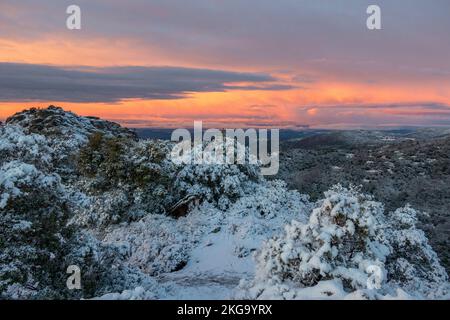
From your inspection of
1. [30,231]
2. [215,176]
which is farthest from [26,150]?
[215,176]

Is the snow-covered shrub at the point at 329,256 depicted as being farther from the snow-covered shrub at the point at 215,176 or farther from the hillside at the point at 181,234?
the snow-covered shrub at the point at 215,176

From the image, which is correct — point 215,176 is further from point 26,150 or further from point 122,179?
point 26,150

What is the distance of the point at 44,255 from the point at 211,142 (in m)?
16.8

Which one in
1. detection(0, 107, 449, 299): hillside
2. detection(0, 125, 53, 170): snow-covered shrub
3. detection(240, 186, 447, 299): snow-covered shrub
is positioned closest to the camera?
detection(240, 186, 447, 299): snow-covered shrub

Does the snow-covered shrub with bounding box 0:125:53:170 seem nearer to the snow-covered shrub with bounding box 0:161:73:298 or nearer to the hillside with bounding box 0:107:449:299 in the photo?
the hillside with bounding box 0:107:449:299

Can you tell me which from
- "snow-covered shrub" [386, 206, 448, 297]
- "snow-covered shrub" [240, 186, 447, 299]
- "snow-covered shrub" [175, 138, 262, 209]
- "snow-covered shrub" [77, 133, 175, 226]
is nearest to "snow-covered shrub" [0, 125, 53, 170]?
"snow-covered shrub" [240, 186, 447, 299]

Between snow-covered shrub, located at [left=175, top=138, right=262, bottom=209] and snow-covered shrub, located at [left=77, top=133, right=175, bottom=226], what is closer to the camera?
snow-covered shrub, located at [left=77, top=133, right=175, bottom=226]

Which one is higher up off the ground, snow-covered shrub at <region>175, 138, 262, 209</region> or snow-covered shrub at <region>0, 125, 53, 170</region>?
snow-covered shrub at <region>0, 125, 53, 170</region>

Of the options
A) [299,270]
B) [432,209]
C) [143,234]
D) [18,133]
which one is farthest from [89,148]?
[432,209]

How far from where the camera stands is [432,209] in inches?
1148

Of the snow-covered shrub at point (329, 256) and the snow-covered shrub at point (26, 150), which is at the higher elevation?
the snow-covered shrub at point (26, 150)

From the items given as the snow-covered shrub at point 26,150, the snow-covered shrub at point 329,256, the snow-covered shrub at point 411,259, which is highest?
the snow-covered shrub at point 26,150

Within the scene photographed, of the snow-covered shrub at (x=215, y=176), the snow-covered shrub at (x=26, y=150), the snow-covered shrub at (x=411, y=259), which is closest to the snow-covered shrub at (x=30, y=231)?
the snow-covered shrub at (x=26, y=150)

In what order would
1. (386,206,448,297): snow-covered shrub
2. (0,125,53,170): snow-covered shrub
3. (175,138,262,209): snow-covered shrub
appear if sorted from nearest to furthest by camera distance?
1. (0,125,53,170): snow-covered shrub
2. (386,206,448,297): snow-covered shrub
3. (175,138,262,209): snow-covered shrub
